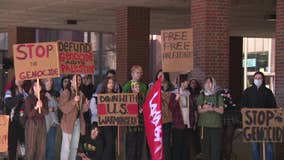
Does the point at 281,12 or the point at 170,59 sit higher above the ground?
the point at 281,12

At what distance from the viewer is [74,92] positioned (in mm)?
10703

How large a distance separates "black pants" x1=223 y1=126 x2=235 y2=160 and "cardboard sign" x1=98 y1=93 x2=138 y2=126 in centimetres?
189

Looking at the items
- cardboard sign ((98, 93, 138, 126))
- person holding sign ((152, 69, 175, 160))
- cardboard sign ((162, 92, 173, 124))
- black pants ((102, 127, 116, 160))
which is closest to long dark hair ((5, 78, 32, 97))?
cardboard sign ((98, 93, 138, 126))

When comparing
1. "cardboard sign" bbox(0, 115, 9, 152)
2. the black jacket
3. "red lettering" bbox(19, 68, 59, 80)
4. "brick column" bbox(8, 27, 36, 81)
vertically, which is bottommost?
"cardboard sign" bbox(0, 115, 9, 152)

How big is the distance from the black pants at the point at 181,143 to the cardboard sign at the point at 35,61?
243cm

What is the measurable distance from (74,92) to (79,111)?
1.10 ft

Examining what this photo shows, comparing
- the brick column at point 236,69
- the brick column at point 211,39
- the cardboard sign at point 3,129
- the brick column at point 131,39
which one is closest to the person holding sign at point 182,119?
the brick column at point 211,39

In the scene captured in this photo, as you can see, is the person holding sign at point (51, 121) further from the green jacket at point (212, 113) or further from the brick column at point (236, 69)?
the brick column at point (236, 69)

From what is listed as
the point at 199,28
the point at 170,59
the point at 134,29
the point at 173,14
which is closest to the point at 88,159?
the point at 170,59

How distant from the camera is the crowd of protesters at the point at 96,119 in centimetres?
1063

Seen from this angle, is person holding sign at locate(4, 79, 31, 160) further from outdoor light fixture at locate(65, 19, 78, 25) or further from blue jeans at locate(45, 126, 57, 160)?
outdoor light fixture at locate(65, 19, 78, 25)

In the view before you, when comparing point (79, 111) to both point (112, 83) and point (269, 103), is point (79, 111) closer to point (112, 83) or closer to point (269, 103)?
point (112, 83)

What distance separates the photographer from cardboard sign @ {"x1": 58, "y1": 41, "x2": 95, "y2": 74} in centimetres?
1078

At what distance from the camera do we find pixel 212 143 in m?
10.9
